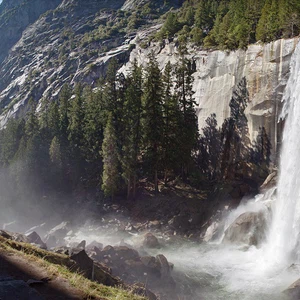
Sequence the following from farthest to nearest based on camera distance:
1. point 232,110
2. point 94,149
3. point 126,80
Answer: point 94,149 < point 126,80 < point 232,110

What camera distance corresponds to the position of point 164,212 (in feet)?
99.4

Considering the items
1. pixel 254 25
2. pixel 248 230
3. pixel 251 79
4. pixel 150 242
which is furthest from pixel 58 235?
pixel 254 25

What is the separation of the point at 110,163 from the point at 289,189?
56.0 ft

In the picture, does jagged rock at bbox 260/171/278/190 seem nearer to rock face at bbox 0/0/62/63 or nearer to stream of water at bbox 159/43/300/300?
stream of water at bbox 159/43/300/300

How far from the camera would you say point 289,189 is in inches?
878

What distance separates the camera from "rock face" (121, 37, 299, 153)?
27578 millimetres

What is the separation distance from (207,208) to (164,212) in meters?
4.00

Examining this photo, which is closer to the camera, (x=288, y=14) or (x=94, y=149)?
(x=288, y=14)

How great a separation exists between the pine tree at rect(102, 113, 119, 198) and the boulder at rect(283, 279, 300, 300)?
20413mm

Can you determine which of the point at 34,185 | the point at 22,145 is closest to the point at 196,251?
the point at 34,185

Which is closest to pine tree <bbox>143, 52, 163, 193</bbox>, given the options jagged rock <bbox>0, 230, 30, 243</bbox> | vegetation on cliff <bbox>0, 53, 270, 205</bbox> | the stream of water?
vegetation on cliff <bbox>0, 53, 270, 205</bbox>

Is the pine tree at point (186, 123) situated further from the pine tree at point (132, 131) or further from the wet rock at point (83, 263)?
the wet rock at point (83, 263)

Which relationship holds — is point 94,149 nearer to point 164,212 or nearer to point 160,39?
point 164,212

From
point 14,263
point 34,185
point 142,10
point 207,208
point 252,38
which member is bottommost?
point 207,208
